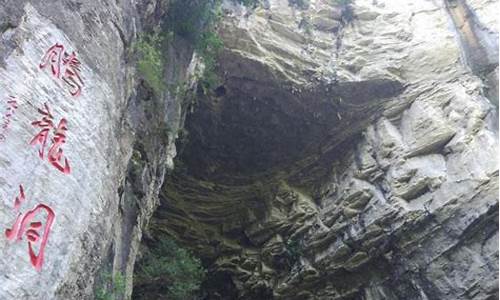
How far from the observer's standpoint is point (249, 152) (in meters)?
11.3

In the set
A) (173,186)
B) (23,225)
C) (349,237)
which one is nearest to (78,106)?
(23,225)

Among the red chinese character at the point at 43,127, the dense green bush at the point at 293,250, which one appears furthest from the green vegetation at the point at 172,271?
the red chinese character at the point at 43,127

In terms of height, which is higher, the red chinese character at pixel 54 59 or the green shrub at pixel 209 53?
the green shrub at pixel 209 53

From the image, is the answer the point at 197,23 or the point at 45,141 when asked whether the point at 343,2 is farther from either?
the point at 45,141

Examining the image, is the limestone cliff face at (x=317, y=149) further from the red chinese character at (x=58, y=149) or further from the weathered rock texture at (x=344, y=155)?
the red chinese character at (x=58, y=149)

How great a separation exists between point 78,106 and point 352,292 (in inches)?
272

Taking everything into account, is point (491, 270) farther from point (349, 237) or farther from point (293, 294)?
point (293, 294)

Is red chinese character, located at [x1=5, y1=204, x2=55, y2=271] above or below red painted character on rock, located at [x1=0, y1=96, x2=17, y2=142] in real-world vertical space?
below

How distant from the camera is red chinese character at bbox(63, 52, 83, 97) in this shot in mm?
4156

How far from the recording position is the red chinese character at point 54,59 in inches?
157

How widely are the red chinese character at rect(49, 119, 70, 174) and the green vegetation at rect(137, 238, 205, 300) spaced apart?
18.2 ft

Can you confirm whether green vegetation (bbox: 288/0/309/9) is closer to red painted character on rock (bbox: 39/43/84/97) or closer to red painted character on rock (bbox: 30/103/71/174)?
red painted character on rock (bbox: 39/43/84/97)

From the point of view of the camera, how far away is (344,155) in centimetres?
1084

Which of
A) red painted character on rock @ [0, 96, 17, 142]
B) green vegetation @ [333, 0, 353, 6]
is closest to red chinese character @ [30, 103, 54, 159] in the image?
red painted character on rock @ [0, 96, 17, 142]
